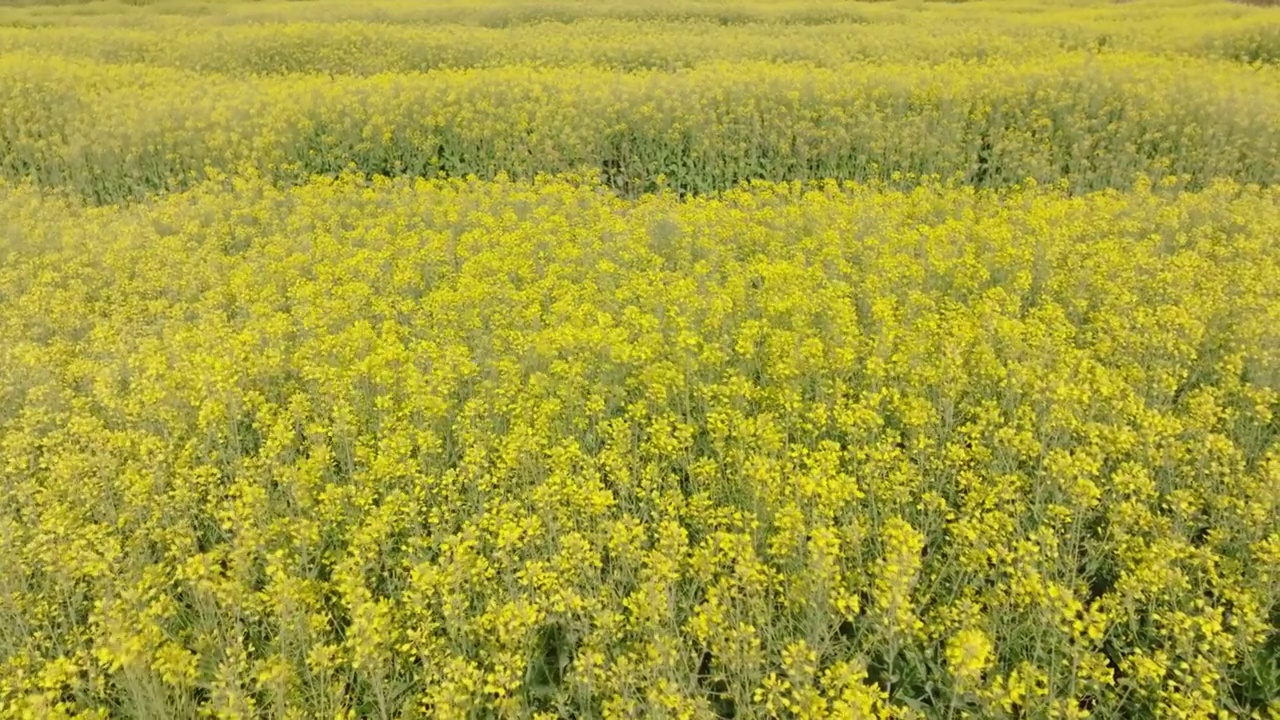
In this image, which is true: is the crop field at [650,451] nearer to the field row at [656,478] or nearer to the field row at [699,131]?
the field row at [656,478]

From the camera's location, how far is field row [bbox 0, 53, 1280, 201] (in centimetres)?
1282

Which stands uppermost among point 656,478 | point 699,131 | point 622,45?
point 622,45

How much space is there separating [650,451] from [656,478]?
31 cm

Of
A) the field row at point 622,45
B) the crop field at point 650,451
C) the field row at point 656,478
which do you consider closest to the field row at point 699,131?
the crop field at point 650,451

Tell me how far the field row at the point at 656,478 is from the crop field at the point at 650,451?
4 centimetres

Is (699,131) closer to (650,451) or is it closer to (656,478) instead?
(650,451)

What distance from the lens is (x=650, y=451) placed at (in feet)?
15.2

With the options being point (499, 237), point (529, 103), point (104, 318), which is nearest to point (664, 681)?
point (499, 237)

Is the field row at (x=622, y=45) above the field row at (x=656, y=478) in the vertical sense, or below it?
above

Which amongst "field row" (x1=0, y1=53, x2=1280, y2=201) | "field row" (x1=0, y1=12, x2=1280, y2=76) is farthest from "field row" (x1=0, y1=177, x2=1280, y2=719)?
"field row" (x1=0, y1=12, x2=1280, y2=76)

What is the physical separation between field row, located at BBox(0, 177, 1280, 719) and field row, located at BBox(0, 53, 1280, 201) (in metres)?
5.20

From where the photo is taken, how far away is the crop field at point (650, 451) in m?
3.36

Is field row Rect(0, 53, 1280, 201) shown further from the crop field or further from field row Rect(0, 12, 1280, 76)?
field row Rect(0, 12, 1280, 76)

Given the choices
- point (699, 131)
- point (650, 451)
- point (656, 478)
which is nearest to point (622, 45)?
point (699, 131)
